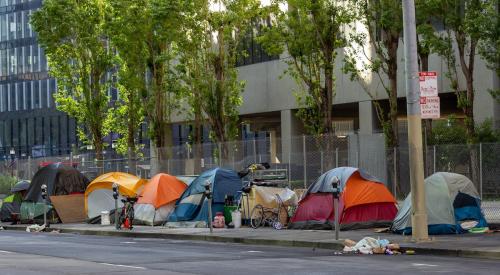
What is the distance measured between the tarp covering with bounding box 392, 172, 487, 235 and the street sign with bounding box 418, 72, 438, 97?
3.60 metres

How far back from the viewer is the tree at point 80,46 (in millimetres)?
48344

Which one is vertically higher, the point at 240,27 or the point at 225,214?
the point at 240,27

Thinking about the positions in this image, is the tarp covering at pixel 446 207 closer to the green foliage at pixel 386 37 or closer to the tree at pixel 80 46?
the green foliage at pixel 386 37

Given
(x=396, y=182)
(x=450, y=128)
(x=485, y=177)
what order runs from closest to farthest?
(x=485, y=177)
(x=396, y=182)
(x=450, y=128)

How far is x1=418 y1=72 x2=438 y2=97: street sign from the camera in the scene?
19859 mm

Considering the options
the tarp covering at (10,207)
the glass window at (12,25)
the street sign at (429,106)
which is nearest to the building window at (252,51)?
the tarp covering at (10,207)

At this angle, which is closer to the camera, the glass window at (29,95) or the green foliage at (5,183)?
the green foliage at (5,183)

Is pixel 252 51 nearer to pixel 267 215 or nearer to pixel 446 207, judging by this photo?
pixel 267 215

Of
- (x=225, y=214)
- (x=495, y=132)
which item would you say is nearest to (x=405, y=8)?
(x=225, y=214)

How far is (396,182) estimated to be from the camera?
109 feet

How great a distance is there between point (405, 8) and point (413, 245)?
512cm

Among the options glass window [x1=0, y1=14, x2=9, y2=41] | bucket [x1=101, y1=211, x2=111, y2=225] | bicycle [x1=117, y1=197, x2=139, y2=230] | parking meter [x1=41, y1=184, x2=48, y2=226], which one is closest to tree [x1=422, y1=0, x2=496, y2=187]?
bicycle [x1=117, y1=197, x2=139, y2=230]

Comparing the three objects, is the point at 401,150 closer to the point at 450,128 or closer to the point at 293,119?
the point at 450,128

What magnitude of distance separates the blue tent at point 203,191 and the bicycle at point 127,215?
1403 millimetres
